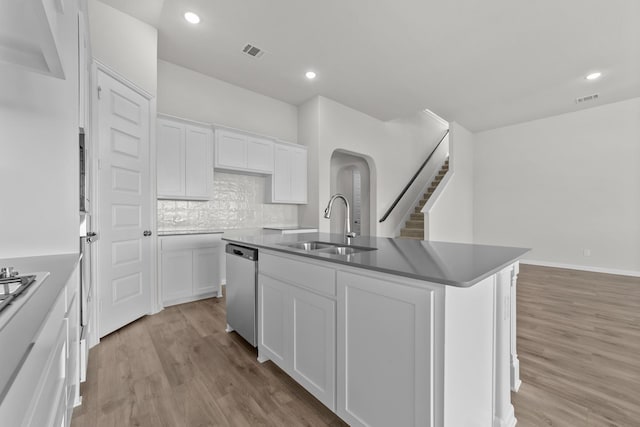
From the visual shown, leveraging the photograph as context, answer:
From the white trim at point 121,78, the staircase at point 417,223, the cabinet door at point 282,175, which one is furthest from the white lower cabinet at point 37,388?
the staircase at point 417,223

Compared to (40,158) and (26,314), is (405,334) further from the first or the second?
(40,158)

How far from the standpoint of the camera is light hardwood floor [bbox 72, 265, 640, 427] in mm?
1419

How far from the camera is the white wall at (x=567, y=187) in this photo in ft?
15.2

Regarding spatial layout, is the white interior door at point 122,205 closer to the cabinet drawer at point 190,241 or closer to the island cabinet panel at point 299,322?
the cabinet drawer at point 190,241

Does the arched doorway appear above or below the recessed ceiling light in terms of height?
below

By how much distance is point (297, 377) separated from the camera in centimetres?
155

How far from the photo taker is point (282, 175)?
430 cm

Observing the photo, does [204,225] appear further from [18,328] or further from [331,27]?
[18,328]

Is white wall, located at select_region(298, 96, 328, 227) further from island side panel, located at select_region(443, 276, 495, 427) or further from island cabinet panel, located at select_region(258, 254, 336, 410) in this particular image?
island side panel, located at select_region(443, 276, 495, 427)

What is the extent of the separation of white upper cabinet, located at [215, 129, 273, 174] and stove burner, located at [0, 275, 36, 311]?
3.00 metres

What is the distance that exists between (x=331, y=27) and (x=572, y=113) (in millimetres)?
5340

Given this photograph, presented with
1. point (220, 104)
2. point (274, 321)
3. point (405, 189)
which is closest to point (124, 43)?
point (220, 104)

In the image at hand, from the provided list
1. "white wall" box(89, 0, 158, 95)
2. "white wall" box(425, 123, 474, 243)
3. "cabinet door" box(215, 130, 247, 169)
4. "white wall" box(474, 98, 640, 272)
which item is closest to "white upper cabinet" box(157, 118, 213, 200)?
"cabinet door" box(215, 130, 247, 169)

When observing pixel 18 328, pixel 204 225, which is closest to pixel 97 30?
pixel 204 225
